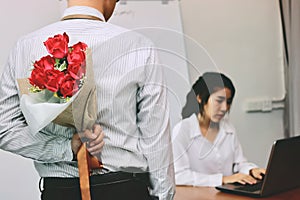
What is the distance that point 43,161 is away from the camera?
5.26 ft

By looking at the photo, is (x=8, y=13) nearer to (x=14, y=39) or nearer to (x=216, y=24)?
(x=14, y=39)

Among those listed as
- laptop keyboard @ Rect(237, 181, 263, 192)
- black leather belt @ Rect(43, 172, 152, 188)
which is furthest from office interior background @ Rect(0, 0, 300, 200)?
black leather belt @ Rect(43, 172, 152, 188)

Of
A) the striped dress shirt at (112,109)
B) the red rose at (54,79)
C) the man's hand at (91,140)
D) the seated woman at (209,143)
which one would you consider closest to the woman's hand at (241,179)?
the seated woman at (209,143)

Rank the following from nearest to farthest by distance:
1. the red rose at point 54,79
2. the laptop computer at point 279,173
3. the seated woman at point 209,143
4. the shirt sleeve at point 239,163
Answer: the red rose at point 54,79, the seated woman at point 209,143, the laptop computer at point 279,173, the shirt sleeve at point 239,163

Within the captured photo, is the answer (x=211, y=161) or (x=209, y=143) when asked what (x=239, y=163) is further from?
(x=209, y=143)

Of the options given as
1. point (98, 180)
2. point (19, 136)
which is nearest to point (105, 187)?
point (98, 180)

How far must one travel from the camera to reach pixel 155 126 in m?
1.63

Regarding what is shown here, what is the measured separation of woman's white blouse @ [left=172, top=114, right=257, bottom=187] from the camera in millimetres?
2469

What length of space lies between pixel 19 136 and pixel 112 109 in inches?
12.3

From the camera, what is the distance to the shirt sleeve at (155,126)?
1611 millimetres

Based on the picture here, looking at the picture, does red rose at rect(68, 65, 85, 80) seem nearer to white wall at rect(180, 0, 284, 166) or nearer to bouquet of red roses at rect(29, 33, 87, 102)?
bouquet of red roses at rect(29, 33, 87, 102)

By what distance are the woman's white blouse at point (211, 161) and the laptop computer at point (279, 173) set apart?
0.20m

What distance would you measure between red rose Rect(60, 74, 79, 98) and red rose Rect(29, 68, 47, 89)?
2.0 inches

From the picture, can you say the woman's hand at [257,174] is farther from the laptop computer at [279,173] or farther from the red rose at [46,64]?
the red rose at [46,64]
